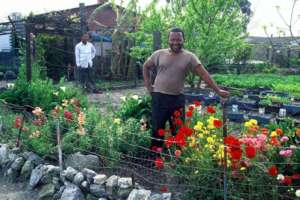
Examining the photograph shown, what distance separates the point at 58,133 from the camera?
17.0 feet

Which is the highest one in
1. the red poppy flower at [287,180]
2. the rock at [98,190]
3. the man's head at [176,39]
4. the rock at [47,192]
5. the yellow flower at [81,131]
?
the man's head at [176,39]

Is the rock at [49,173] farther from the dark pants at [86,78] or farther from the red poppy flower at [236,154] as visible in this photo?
the dark pants at [86,78]

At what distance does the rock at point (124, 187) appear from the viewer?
14.0ft

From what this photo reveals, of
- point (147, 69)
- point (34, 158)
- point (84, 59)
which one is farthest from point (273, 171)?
point (84, 59)

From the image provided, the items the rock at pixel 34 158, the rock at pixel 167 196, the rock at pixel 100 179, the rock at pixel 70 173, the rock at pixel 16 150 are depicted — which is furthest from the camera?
the rock at pixel 16 150

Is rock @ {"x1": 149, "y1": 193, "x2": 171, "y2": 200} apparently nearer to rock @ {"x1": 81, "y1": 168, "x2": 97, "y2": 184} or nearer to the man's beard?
rock @ {"x1": 81, "y1": 168, "x2": 97, "y2": 184}

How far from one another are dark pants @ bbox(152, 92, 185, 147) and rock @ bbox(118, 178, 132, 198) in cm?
92

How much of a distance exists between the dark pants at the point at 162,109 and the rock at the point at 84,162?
0.77m

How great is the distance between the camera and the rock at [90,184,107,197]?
4.44 meters

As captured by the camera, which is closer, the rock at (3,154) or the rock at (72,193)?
the rock at (72,193)

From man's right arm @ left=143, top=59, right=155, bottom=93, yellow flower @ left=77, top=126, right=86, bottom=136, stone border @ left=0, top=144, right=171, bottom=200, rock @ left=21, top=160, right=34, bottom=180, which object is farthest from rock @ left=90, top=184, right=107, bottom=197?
man's right arm @ left=143, top=59, right=155, bottom=93

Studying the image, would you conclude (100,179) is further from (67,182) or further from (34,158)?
(34,158)

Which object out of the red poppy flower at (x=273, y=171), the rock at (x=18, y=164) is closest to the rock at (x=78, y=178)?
the rock at (x=18, y=164)

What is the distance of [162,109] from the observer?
512cm
